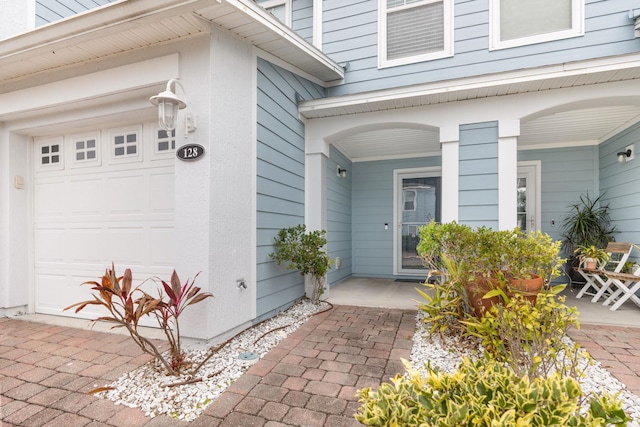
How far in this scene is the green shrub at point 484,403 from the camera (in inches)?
39.0

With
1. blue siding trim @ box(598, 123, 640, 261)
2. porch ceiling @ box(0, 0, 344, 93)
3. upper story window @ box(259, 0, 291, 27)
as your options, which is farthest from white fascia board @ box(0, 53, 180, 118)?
blue siding trim @ box(598, 123, 640, 261)

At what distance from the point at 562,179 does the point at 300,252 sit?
4882mm

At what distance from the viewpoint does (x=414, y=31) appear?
4.54m

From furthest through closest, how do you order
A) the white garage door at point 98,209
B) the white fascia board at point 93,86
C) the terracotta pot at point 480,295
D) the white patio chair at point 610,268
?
the white patio chair at point 610,268 → the white garage door at point 98,209 → the white fascia board at point 93,86 → the terracotta pot at point 480,295

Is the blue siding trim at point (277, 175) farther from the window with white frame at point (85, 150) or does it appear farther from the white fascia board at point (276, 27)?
the window with white frame at point (85, 150)

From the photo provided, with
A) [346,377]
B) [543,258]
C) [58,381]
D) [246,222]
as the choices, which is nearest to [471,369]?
[346,377]

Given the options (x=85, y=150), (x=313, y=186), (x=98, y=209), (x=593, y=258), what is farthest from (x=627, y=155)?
(x=85, y=150)

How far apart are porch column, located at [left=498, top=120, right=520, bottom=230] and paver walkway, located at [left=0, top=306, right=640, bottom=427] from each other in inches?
51.8

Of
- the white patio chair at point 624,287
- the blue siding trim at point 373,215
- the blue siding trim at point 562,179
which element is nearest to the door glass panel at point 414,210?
the blue siding trim at point 373,215

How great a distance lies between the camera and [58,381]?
231cm

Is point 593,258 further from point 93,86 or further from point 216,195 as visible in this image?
point 93,86

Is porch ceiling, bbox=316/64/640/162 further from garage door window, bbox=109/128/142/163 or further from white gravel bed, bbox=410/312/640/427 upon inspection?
white gravel bed, bbox=410/312/640/427

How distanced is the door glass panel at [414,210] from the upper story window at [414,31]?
256 centimetres

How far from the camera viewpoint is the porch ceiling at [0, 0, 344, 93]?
8.45 ft
